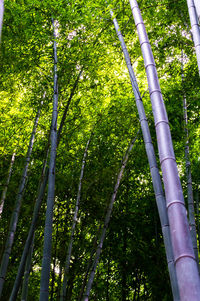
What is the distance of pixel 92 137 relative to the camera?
255 inches

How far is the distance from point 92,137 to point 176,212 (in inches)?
196

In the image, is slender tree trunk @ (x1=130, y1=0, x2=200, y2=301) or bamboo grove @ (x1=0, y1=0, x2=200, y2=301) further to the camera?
bamboo grove @ (x1=0, y1=0, x2=200, y2=301)

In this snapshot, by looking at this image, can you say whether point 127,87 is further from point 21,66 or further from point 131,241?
point 131,241

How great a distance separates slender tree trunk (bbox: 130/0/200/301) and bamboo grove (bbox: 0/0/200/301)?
0.02 m

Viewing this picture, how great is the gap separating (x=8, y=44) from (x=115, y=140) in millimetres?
3072

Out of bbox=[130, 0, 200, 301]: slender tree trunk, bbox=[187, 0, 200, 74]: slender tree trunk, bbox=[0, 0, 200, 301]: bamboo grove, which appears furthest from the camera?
bbox=[0, 0, 200, 301]: bamboo grove

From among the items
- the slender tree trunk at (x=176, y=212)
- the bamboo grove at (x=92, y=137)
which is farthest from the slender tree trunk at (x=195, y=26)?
the slender tree trunk at (x=176, y=212)

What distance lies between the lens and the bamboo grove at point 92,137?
149 inches

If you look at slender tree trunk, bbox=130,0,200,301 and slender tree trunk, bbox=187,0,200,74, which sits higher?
slender tree trunk, bbox=187,0,200,74

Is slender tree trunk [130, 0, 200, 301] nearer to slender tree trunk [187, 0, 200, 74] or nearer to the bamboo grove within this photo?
the bamboo grove

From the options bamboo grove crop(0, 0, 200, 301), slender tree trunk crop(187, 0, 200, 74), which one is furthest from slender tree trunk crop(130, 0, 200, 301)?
slender tree trunk crop(187, 0, 200, 74)

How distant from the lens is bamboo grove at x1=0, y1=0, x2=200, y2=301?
380 centimetres

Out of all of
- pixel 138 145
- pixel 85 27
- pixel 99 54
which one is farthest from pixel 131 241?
pixel 85 27

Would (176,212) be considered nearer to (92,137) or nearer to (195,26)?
(195,26)
